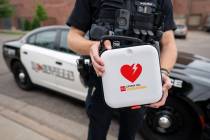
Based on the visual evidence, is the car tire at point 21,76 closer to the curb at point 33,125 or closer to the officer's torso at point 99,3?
the curb at point 33,125

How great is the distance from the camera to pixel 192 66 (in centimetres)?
330

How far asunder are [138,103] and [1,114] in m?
2.85

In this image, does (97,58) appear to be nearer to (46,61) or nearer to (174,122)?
(174,122)

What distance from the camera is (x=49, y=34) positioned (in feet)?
14.4

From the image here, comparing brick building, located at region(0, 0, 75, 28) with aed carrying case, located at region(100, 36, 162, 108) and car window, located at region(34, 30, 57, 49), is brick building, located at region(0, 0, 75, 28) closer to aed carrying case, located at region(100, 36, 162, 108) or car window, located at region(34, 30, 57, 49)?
car window, located at region(34, 30, 57, 49)

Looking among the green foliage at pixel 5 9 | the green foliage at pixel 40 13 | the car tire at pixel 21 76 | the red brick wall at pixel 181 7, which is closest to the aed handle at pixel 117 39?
the car tire at pixel 21 76

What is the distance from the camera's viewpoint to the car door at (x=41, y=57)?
13.6 ft

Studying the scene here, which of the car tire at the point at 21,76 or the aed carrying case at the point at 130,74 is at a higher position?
the aed carrying case at the point at 130,74

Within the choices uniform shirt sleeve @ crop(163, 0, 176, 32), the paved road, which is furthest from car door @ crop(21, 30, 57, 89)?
uniform shirt sleeve @ crop(163, 0, 176, 32)

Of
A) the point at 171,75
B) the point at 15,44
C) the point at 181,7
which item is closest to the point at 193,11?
the point at 181,7

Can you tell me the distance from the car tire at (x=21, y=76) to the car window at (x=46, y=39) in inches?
22.9

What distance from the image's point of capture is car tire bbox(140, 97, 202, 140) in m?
2.88

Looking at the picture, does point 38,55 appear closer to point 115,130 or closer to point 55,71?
point 55,71

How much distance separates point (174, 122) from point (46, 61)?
7.10ft
